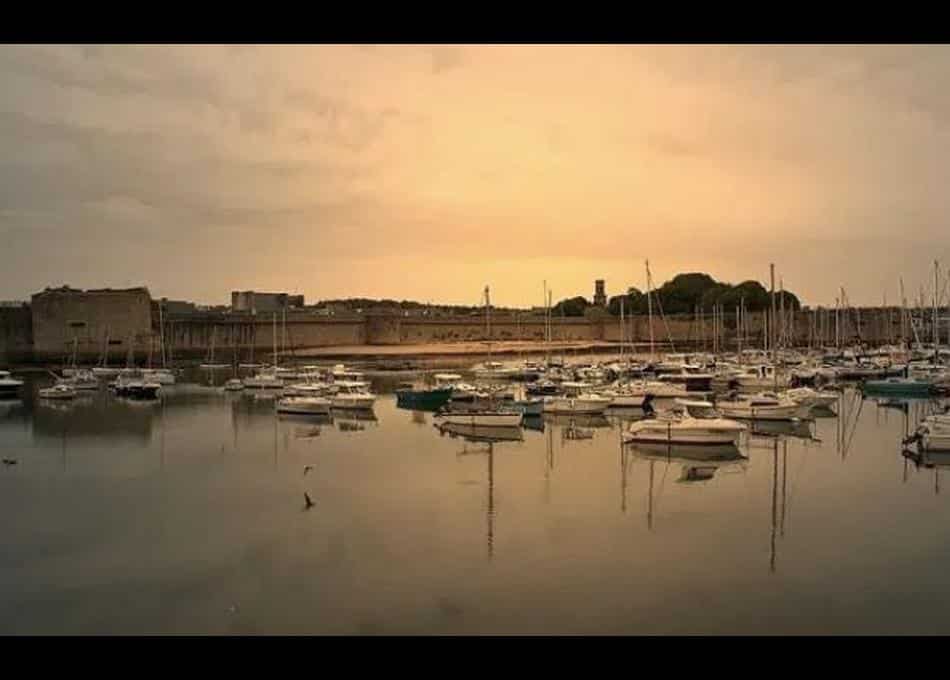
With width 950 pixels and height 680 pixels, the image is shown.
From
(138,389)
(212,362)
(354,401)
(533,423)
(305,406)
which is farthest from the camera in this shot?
(212,362)

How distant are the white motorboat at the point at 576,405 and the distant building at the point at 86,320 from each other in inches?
1541

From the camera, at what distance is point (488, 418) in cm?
2325

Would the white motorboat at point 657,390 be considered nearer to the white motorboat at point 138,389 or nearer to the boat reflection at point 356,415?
the boat reflection at point 356,415

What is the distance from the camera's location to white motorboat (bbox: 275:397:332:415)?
93.7ft

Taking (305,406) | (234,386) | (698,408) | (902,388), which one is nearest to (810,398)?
(698,408)

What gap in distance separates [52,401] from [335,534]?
2615 cm

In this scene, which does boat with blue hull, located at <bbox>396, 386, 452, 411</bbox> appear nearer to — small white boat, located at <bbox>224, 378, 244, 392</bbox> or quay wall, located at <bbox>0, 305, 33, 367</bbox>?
small white boat, located at <bbox>224, 378, 244, 392</bbox>

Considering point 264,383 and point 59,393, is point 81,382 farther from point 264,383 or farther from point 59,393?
point 264,383

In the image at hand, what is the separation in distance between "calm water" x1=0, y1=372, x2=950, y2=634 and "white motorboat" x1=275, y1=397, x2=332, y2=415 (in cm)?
648

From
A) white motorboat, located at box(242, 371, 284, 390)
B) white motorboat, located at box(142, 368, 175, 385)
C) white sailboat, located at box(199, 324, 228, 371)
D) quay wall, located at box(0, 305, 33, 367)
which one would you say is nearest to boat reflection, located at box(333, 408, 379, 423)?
white motorboat, located at box(242, 371, 284, 390)

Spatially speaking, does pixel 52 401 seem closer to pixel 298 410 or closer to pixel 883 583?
pixel 298 410

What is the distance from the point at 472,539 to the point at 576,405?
1564cm

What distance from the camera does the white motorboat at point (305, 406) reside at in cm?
2856
